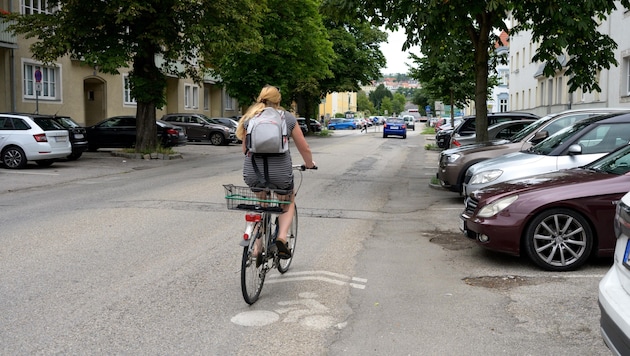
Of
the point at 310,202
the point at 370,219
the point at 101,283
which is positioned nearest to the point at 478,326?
the point at 101,283

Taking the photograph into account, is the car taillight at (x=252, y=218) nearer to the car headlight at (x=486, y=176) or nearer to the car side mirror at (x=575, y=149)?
the car side mirror at (x=575, y=149)

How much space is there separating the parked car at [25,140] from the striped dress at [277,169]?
14.6 m

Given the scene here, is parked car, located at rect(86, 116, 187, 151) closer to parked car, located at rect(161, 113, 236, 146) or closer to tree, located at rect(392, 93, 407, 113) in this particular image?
parked car, located at rect(161, 113, 236, 146)

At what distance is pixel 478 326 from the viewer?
16.3ft

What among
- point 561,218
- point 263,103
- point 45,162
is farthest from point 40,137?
point 561,218

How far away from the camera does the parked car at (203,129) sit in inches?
1369

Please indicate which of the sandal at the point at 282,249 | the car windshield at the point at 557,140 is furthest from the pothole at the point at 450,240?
the sandal at the point at 282,249

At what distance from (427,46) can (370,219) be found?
4.82m

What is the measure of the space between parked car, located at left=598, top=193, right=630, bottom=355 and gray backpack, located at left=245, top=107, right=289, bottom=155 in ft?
8.93

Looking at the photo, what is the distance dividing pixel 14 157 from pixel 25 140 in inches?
24.2

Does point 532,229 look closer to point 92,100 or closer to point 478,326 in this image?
point 478,326

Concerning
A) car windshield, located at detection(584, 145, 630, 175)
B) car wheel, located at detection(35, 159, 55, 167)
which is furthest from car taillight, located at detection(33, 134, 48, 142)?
car windshield, located at detection(584, 145, 630, 175)

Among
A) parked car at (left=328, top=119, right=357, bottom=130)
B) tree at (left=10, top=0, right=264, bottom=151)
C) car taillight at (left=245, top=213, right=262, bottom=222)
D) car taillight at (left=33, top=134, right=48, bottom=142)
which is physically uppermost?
tree at (left=10, top=0, right=264, bottom=151)

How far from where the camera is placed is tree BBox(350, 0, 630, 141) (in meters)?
12.4
